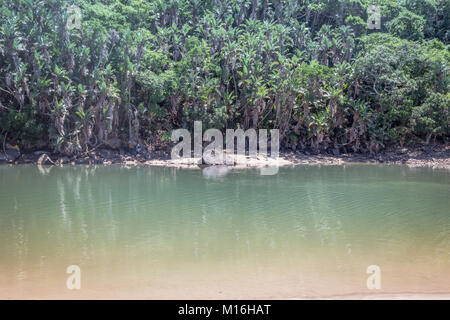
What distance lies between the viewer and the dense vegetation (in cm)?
3139

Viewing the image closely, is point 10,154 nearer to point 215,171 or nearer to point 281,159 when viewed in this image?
point 215,171

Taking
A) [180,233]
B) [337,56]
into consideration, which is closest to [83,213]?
[180,233]

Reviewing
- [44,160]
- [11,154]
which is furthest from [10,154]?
[44,160]

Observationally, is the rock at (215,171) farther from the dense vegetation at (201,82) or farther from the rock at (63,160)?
the rock at (63,160)

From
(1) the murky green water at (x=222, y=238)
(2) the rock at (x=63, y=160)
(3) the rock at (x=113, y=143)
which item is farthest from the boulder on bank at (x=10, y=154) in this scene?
(1) the murky green water at (x=222, y=238)

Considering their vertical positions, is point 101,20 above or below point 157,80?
above

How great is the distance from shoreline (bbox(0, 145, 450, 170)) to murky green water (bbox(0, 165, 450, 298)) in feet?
27.1

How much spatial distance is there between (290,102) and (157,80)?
33.0 feet

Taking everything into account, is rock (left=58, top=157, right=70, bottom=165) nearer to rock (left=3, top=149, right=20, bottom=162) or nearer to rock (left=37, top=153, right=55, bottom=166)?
rock (left=37, top=153, right=55, bottom=166)

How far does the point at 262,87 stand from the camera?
3419 centimetres

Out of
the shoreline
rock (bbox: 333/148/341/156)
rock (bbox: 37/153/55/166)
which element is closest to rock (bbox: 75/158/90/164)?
the shoreline

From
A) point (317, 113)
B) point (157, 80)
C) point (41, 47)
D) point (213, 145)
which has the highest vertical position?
point (41, 47)
